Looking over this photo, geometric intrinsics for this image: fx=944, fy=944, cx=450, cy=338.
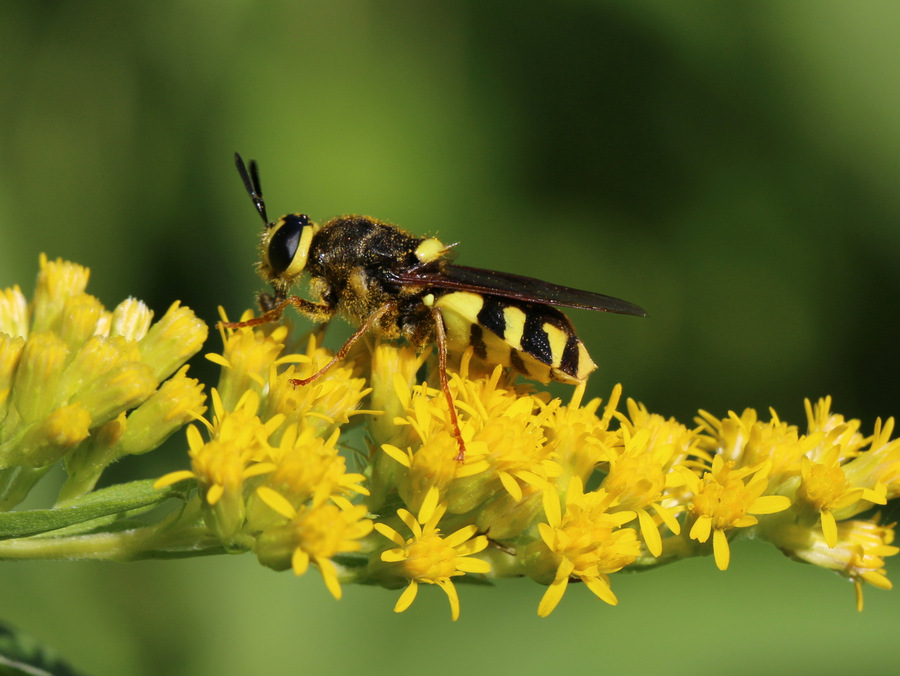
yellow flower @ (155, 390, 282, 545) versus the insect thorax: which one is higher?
the insect thorax

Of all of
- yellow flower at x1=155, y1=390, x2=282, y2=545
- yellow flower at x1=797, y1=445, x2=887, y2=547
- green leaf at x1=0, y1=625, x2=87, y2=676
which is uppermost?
yellow flower at x1=155, y1=390, x2=282, y2=545

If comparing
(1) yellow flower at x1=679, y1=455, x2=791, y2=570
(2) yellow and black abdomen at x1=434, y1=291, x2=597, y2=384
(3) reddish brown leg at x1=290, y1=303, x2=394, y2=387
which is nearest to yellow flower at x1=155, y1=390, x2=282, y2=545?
(3) reddish brown leg at x1=290, y1=303, x2=394, y2=387

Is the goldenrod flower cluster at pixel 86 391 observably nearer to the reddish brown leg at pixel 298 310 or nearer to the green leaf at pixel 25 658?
the reddish brown leg at pixel 298 310

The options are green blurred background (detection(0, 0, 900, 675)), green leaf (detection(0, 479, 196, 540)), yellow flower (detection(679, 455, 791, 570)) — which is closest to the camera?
green leaf (detection(0, 479, 196, 540))

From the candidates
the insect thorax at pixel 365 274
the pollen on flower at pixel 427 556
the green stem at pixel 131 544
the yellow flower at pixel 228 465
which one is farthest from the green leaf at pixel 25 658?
the insect thorax at pixel 365 274

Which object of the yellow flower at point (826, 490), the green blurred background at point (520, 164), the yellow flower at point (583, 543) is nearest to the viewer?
the yellow flower at point (583, 543)

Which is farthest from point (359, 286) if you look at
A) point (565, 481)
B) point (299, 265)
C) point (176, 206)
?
point (176, 206)

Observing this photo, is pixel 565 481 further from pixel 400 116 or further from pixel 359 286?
pixel 400 116

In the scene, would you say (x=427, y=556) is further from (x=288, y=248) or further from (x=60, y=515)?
(x=288, y=248)

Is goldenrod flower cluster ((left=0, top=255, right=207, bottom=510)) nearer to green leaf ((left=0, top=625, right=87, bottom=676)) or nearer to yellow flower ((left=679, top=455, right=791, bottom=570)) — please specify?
green leaf ((left=0, top=625, right=87, bottom=676))
